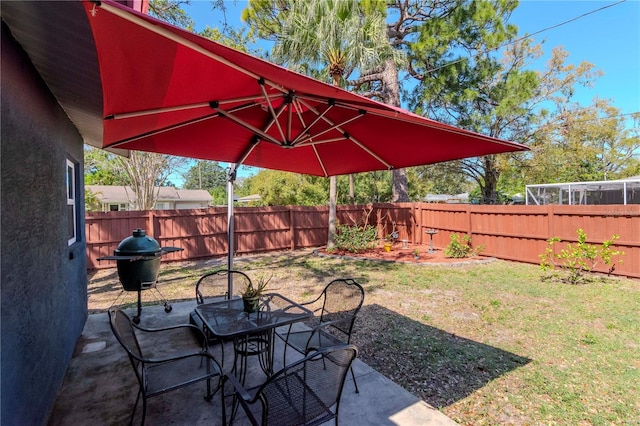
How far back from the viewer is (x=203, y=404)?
2.37 m

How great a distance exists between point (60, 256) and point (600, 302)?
7.04 meters

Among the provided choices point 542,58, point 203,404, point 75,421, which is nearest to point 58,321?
point 75,421

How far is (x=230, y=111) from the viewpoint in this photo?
2699mm

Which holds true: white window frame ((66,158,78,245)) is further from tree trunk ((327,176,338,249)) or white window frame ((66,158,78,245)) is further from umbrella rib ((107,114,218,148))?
tree trunk ((327,176,338,249))

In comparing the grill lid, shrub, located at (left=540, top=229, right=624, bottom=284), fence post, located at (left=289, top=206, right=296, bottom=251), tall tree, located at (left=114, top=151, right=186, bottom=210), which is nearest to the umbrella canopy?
the grill lid

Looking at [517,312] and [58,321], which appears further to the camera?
[517,312]

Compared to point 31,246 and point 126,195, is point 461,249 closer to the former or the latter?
point 31,246

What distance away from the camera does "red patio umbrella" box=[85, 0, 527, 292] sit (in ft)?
4.30

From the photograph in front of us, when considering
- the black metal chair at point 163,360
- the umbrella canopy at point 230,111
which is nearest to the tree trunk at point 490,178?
the umbrella canopy at point 230,111

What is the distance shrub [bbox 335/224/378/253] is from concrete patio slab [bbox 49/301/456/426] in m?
6.72

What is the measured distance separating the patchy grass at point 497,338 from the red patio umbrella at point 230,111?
2025 mm

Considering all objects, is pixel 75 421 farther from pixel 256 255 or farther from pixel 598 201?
pixel 598 201

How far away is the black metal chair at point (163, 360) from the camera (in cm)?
192

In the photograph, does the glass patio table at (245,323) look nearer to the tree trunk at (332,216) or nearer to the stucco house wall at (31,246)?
the stucco house wall at (31,246)
